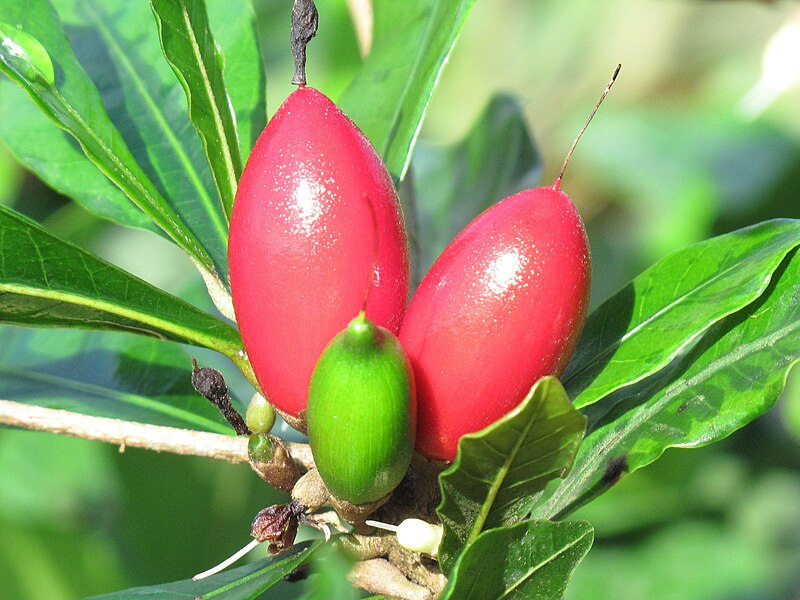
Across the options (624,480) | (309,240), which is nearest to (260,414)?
(309,240)

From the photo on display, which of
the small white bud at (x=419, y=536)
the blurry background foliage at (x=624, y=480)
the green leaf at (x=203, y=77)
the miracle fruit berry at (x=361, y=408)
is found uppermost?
the green leaf at (x=203, y=77)

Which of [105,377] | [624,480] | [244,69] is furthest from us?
[624,480]

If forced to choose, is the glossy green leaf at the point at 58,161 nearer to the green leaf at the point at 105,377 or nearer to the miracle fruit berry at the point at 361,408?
the green leaf at the point at 105,377

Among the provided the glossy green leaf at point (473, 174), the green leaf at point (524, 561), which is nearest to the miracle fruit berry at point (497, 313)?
the green leaf at point (524, 561)

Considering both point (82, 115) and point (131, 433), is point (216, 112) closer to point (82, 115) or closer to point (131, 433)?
point (82, 115)

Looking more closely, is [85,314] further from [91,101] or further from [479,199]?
[479,199]

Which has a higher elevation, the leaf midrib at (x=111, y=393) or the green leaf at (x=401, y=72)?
the green leaf at (x=401, y=72)

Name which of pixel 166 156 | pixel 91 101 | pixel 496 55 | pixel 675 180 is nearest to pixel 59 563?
pixel 166 156
